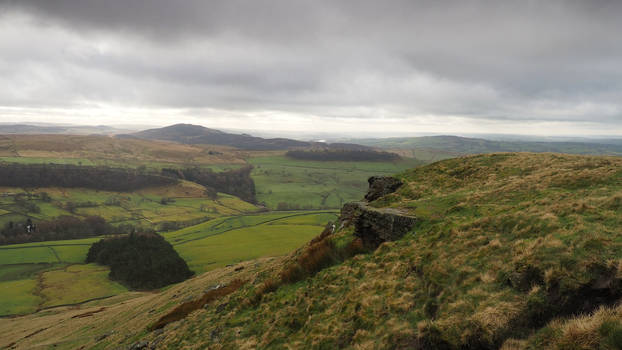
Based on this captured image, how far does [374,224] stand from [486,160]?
2374 cm

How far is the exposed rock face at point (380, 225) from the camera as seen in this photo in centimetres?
2066

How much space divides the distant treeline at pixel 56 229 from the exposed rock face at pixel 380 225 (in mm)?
133693

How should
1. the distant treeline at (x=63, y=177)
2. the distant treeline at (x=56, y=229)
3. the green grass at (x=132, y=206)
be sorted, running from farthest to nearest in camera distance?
1. the distant treeline at (x=63, y=177)
2. the green grass at (x=132, y=206)
3. the distant treeline at (x=56, y=229)

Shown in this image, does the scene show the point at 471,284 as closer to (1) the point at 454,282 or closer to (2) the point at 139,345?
(1) the point at 454,282

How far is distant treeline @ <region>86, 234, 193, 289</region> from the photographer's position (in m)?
80.9

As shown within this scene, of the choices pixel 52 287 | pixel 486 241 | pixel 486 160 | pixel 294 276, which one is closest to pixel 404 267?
pixel 486 241

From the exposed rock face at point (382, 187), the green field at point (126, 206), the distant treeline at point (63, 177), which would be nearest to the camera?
the exposed rock face at point (382, 187)

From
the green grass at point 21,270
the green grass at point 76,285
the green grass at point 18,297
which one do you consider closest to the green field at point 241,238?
the green grass at point 76,285

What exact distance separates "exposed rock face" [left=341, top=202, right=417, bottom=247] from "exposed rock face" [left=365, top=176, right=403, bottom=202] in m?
11.6

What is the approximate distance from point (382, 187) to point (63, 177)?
224m

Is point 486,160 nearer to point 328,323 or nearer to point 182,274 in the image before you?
point 328,323

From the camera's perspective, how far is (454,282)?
1266cm

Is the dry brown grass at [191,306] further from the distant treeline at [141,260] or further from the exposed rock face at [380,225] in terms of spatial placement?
the distant treeline at [141,260]

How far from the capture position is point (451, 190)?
30578mm
